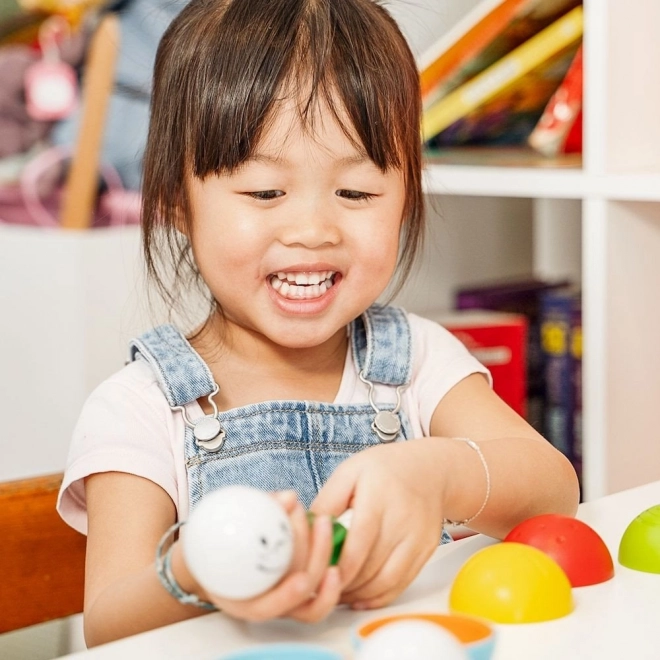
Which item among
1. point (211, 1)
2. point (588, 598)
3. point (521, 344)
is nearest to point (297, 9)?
point (211, 1)

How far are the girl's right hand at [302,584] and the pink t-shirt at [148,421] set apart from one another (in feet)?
0.94

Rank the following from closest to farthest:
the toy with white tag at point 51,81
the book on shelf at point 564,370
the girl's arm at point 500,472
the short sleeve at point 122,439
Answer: the girl's arm at point 500,472 < the short sleeve at point 122,439 < the book on shelf at point 564,370 < the toy with white tag at point 51,81

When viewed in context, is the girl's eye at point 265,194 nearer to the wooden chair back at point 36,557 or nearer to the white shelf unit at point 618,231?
the wooden chair back at point 36,557

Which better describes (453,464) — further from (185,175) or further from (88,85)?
(88,85)

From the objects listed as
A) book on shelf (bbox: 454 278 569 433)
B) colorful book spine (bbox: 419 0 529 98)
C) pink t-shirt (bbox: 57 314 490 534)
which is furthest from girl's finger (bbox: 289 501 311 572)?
book on shelf (bbox: 454 278 569 433)

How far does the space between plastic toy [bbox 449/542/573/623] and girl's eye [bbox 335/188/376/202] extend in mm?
352

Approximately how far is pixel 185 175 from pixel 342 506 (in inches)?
15.7

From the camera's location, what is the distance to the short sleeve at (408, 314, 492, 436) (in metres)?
0.89

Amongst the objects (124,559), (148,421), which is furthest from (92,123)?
(124,559)

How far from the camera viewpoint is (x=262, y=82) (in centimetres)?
79

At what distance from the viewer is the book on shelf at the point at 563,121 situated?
1206mm

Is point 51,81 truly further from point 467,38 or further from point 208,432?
point 208,432

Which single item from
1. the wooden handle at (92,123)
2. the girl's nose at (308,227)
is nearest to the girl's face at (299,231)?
the girl's nose at (308,227)

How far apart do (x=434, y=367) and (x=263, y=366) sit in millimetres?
149
